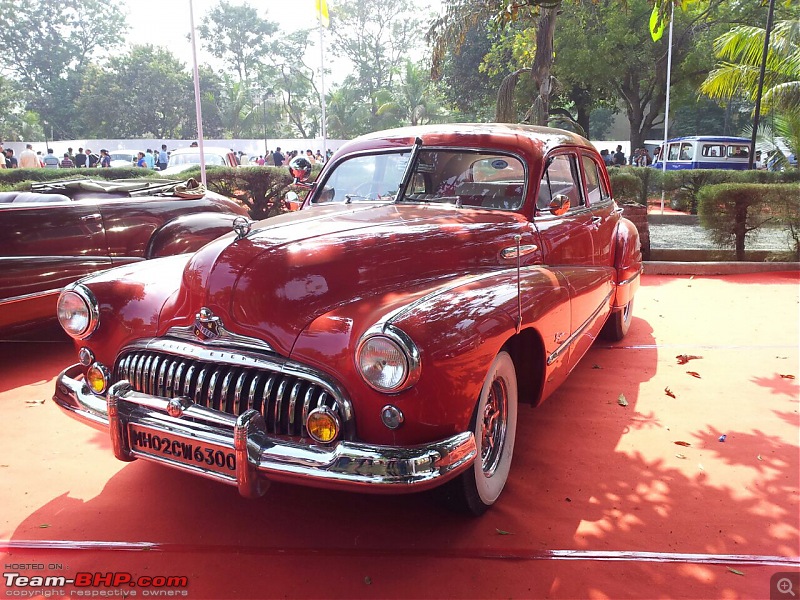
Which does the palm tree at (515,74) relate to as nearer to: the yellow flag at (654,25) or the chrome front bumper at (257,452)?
the yellow flag at (654,25)

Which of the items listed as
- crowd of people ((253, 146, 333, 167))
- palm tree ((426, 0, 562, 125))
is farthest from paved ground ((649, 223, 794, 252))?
crowd of people ((253, 146, 333, 167))

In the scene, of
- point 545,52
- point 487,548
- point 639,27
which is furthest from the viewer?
point 639,27

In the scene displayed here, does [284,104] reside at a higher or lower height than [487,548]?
higher

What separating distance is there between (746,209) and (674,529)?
7.11 metres

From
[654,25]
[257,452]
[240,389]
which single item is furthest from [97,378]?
[654,25]

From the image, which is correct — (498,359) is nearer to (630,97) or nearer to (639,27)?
(639,27)

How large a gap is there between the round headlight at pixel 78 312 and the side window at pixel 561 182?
7.62 ft

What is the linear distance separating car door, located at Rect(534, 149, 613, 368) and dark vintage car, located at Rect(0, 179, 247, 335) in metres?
3.14

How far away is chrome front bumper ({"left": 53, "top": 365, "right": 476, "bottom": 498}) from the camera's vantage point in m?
2.07

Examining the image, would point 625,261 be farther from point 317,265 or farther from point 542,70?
point 542,70

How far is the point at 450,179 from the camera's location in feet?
11.6

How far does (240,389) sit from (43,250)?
304cm

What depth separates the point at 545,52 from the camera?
473 inches

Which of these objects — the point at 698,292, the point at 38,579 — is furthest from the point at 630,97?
the point at 38,579
